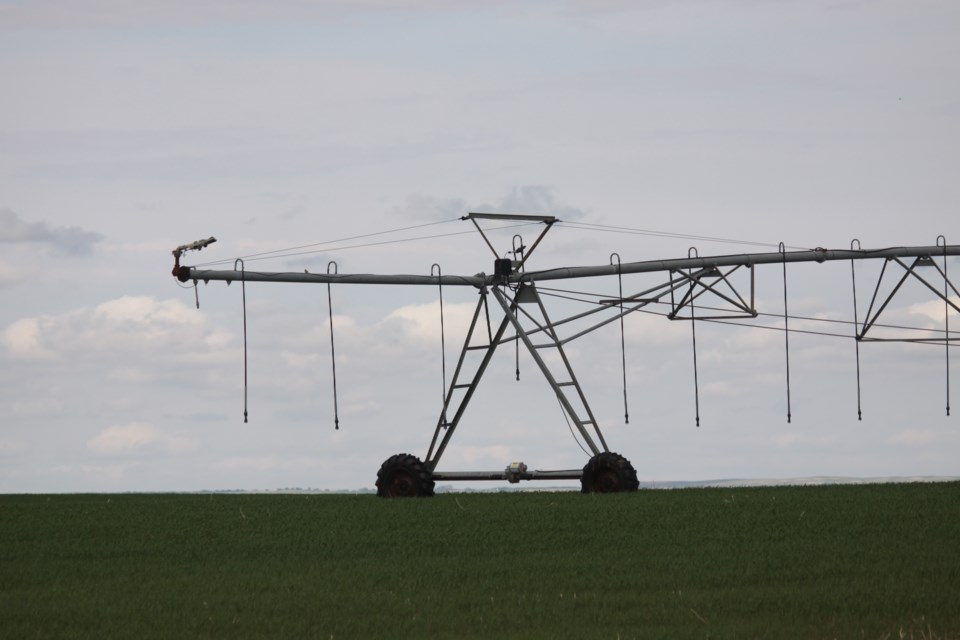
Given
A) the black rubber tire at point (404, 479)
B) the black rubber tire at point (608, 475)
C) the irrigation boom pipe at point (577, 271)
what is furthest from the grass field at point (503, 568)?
the irrigation boom pipe at point (577, 271)

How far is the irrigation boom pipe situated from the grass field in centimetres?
534

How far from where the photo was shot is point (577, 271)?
3534 cm

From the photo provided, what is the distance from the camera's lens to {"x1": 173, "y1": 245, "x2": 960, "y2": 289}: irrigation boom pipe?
33.9 meters

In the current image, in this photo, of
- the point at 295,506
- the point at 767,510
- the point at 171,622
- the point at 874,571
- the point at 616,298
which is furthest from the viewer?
the point at 616,298

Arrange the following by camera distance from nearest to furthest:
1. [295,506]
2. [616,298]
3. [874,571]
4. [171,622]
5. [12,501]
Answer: [171,622], [874,571], [295,506], [616,298], [12,501]

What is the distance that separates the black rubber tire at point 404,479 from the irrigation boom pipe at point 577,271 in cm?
430

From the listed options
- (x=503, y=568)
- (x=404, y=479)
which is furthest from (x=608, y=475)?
(x=503, y=568)

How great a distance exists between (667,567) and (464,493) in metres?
15.7

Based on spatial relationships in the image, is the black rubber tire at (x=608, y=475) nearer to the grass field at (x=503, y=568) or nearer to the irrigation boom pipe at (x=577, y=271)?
the grass field at (x=503, y=568)

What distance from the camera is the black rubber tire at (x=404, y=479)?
114 feet

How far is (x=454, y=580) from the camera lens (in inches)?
828

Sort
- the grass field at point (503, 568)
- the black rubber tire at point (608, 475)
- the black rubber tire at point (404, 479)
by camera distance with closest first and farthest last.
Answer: the grass field at point (503, 568) → the black rubber tire at point (608, 475) → the black rubber tire at point (404, 479)

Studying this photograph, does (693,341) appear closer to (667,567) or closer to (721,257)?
(721,257)

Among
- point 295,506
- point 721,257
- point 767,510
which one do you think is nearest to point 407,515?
point 295,506
